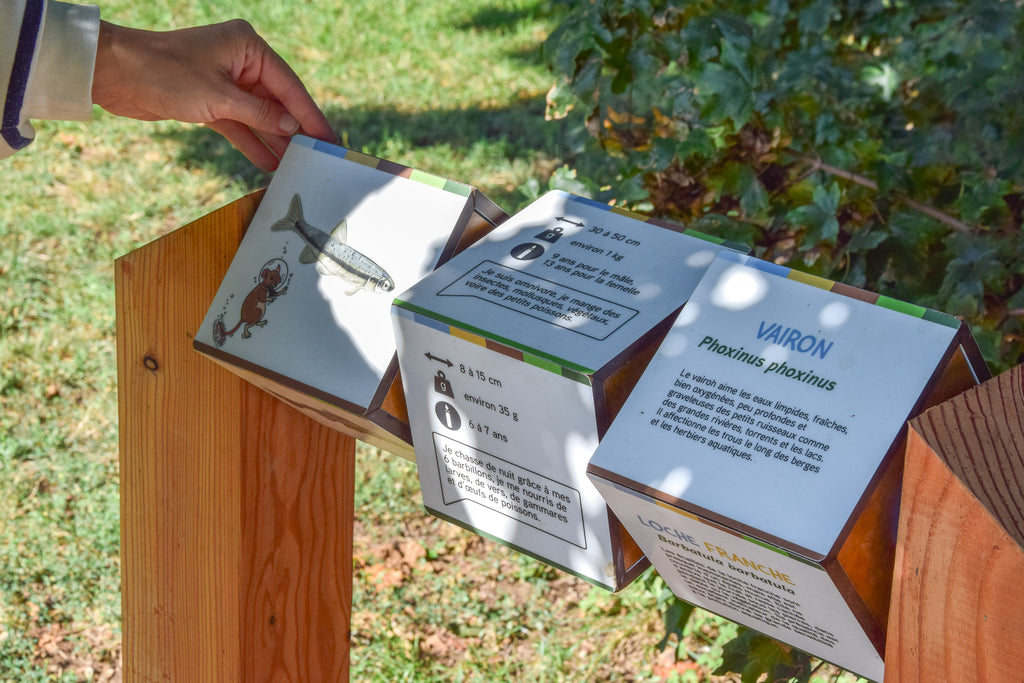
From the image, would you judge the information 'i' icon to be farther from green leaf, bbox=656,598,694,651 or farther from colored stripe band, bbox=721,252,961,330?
green leaf, bbox=656,598,694,651

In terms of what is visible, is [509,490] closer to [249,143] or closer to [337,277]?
[337,277]

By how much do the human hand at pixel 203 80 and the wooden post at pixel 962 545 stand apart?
1026 millimetres

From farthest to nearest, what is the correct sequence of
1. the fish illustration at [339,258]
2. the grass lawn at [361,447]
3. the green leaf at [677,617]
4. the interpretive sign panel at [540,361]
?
the grass lawn at [361,447]
the green leaf at [677,617]
the fish illustration at [339,258]
the interpretive sign panel at [540,361]

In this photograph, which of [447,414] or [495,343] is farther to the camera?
[447,414]

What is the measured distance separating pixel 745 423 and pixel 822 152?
4.34 feet

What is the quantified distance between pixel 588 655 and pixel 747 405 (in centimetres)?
196

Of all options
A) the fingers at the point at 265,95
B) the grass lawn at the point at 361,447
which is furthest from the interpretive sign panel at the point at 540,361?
the grass lawn at the point at 361,447

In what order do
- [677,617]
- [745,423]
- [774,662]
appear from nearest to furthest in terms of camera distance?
1. [745,423]
2. [774,662]
3. [677,617]

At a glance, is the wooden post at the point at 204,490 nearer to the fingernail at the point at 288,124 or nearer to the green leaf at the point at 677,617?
the fingernail at the point at 288,124

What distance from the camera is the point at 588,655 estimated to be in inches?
104

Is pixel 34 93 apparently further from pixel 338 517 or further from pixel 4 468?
pixel 4 468

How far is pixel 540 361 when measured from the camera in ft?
2.98

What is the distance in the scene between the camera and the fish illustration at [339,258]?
1144 mm

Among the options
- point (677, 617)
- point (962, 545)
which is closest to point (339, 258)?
point (962, 545)
